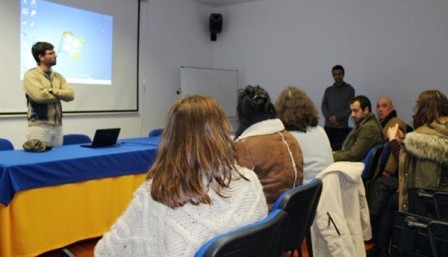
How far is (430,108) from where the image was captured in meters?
2.50

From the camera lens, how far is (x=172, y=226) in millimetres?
1084

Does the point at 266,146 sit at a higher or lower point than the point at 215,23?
lower

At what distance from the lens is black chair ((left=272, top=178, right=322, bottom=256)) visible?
1625 mm

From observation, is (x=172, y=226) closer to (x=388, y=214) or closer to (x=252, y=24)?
(x=388, y=214)

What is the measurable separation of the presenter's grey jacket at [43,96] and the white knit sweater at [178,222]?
6.97 feet

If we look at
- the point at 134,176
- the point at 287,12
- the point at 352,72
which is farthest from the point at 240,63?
the point at 134,176

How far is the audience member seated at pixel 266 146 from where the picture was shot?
73.6 inches

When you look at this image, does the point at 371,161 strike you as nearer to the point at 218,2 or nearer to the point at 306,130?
the point at 306,130

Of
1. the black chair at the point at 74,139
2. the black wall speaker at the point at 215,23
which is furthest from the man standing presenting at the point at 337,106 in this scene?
the black chair at the point at 74,139

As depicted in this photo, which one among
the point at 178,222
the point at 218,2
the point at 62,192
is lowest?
the point at 62,192

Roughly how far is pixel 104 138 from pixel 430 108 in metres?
2.38

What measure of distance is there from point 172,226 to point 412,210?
6.26 feet

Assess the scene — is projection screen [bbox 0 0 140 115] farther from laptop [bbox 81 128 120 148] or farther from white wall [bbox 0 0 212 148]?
laptop [bbox 81 128 120 148]

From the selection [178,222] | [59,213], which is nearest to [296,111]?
[178,222]
